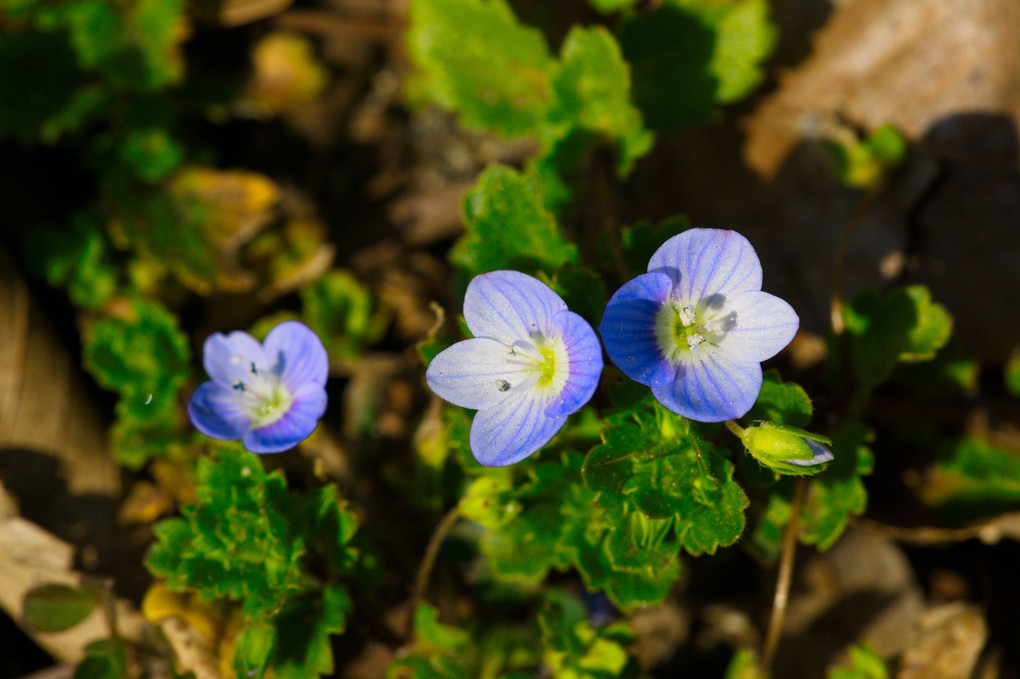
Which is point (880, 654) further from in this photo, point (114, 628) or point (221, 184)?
point (221, 184)

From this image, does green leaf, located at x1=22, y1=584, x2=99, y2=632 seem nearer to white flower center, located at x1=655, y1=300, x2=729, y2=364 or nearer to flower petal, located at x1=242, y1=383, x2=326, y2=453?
flower petal, located at x1=242, y1=383, x2=326, y2=453

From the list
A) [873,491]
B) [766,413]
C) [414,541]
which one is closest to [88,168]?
[414,541]

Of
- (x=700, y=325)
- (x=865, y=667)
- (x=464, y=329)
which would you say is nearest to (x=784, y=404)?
(x=700, y=325)

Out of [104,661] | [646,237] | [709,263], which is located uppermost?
[709,263]

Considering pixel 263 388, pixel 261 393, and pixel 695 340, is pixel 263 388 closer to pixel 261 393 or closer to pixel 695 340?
pixel 261 393

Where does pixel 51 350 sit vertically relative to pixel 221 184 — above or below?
below
